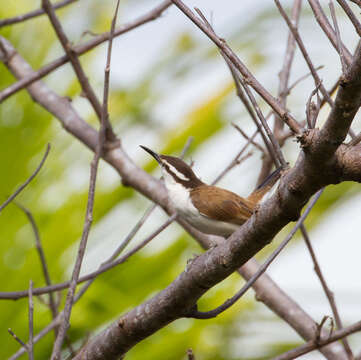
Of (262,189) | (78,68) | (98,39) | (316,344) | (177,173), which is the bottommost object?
(316,344)

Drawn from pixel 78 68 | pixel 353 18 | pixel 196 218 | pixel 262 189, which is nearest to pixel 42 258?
pixel 196 218

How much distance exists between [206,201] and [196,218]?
13 centimetres

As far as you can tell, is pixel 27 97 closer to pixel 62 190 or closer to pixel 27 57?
pixel 27 57

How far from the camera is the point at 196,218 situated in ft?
12.4

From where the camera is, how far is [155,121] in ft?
15.3

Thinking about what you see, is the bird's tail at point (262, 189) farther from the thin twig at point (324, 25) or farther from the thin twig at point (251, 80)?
the thin twig at point (251, 80)

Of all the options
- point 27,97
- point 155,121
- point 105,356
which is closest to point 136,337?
point 105,356

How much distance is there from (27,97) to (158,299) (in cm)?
274

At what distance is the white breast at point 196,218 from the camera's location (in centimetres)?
374

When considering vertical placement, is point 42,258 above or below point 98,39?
below

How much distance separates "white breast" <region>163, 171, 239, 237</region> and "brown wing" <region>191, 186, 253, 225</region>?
29mm

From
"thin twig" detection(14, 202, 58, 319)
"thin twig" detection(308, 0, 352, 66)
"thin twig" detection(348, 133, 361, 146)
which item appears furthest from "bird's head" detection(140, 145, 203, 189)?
"thin twig" detection(348, 133, 361, 146)

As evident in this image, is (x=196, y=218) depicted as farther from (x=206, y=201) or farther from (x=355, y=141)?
(x=355, y=141)

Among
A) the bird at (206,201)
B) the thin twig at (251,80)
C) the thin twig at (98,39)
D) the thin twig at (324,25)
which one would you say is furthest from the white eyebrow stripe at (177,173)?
the thin twig at (251,80)
